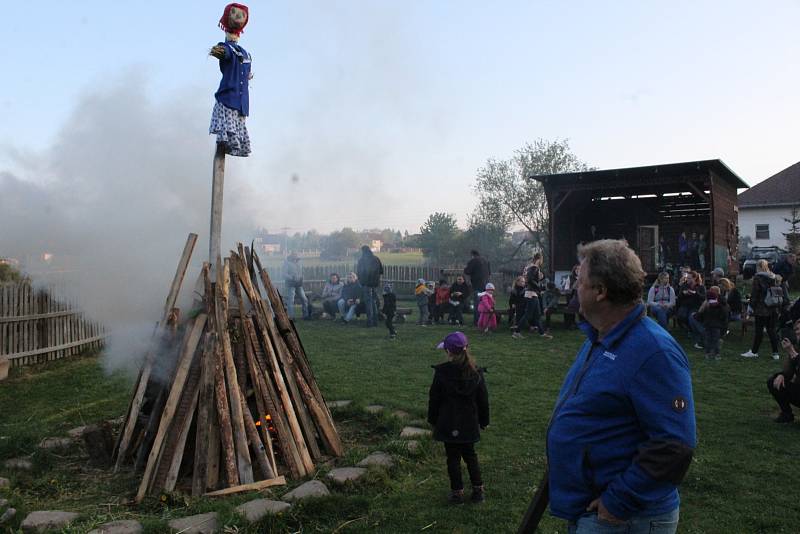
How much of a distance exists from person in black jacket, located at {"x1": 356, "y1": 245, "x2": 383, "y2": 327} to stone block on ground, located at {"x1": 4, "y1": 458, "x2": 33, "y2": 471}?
1063 cm

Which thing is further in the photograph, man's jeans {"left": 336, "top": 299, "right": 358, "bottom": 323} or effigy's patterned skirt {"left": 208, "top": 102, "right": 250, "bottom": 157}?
man's jeans {"left": 336, "top": 299, "right": 358, "bottom": 323}

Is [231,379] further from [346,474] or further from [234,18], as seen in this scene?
[234,18]

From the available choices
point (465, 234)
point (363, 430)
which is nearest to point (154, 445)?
point (363, 430)

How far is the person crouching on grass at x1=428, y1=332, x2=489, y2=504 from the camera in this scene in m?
4.89

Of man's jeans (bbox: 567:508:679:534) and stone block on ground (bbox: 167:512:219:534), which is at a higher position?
man's jeans (bbox: 567:508:679:534)

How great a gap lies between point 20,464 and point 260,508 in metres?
2.78

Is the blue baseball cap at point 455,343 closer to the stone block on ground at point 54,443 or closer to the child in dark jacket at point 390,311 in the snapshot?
the stone block on ground at point 54,443

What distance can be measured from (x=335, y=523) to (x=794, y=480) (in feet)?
13.2

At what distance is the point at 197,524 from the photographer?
4230 mm

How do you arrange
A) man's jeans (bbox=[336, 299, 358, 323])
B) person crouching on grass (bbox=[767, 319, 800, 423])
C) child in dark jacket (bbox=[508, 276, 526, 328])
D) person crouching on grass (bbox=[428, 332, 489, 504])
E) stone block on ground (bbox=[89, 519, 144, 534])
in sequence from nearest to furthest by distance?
stone block on ground (bbox=[89, 519, 144, 534])
person crouching on grass (bbox=[428, 332, 489, 504])
person crouching on grass (bbox=[767, 319, 800, 423])
child in dark jacket (bbox=[508, 276, 526, 328])
man's jeans (bbox=[336, 299, 358, 323])

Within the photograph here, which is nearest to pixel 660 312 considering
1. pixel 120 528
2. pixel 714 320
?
pixel 714 320

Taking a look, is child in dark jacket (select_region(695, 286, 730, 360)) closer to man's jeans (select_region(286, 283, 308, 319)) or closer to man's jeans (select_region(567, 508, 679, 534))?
man's jeans (select_region(567, 508, 679, 534))

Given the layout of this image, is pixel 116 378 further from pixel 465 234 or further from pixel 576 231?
pixel 465 234

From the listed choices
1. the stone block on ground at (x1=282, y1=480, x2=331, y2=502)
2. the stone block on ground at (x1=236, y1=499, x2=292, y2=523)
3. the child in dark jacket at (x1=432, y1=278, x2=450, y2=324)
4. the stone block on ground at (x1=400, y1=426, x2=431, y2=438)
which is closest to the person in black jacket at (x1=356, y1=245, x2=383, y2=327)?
the child in dark jacket at (x1=432, y1=278, x2=450, y2=324)
